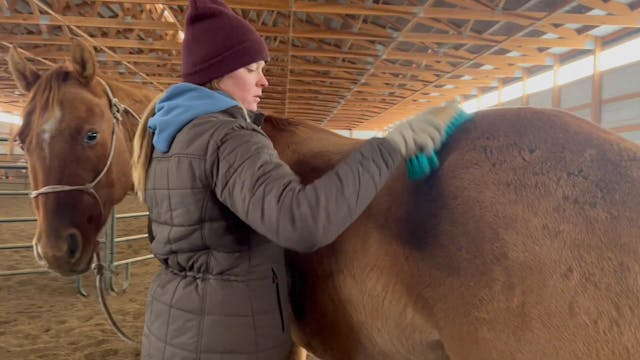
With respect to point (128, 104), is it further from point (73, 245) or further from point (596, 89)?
point (596, 89)

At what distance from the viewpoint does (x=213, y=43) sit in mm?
1158

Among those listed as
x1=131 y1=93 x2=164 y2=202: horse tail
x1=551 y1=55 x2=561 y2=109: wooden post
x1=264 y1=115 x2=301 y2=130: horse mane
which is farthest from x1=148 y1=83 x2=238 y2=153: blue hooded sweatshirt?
x1=551 y1=55 x2=561 y2=109: wooden post

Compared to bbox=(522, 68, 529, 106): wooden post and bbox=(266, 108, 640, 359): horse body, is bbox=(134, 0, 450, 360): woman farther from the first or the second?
bbox=(522, 68, 529, 106): wooden post

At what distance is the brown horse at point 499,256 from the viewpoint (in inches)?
34.9

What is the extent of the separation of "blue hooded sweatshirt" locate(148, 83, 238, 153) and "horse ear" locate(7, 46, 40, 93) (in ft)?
3.99

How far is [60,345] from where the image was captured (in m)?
3.49

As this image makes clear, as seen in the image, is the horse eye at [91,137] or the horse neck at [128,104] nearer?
the horse eye at [91,137]

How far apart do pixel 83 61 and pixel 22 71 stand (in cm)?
31

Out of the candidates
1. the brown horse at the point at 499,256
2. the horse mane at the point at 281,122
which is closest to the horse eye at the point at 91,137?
the horse mane at the point at 281,122

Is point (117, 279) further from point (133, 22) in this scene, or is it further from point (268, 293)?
point (133, 22)

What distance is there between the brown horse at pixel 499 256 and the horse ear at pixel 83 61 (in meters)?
1.38

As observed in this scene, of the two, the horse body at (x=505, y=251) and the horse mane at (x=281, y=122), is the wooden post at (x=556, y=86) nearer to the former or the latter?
the horse mane at (x=281, y=122)

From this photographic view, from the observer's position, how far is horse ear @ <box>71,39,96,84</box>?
188 centimetres

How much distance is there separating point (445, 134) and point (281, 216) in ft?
1.79
